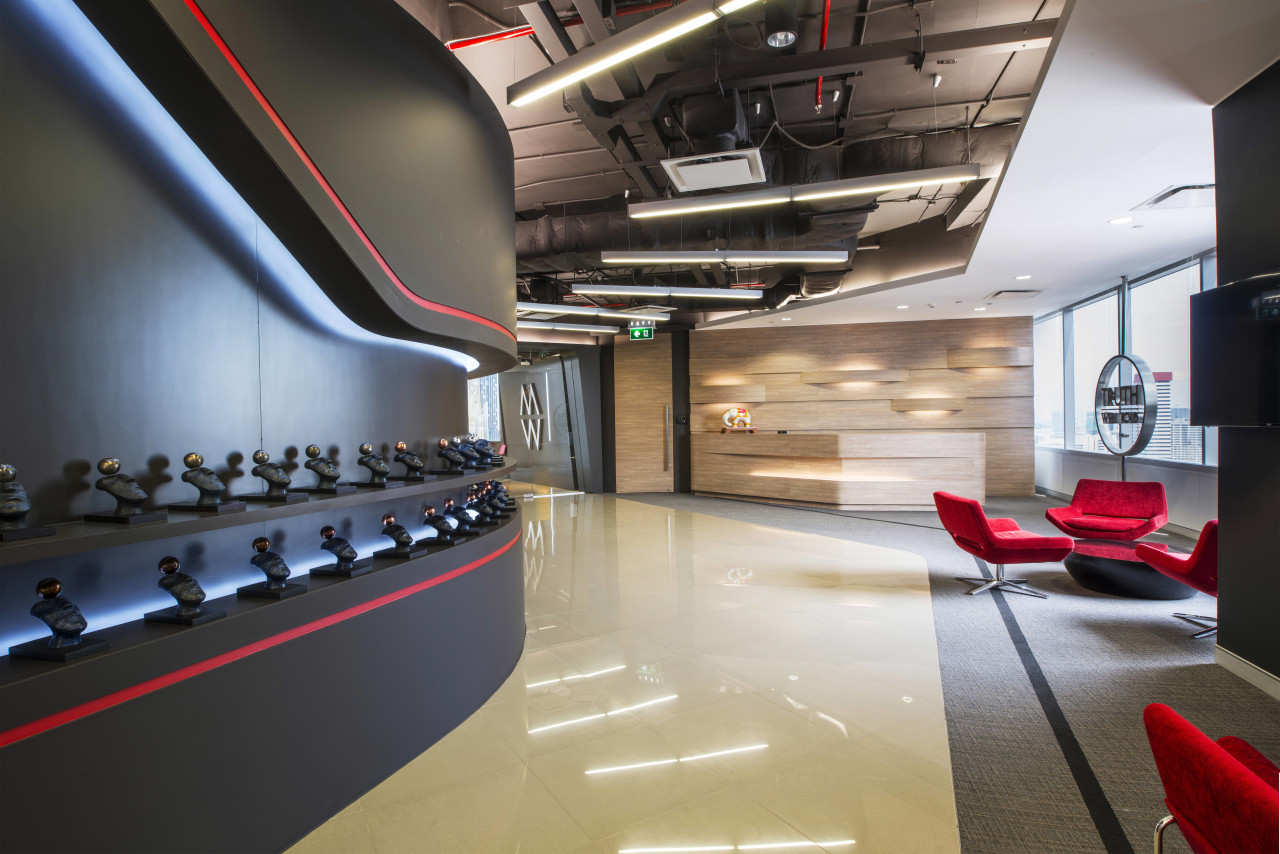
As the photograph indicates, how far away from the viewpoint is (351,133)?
8.97 feet

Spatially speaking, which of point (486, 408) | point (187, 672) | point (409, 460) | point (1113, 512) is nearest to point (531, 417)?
point (486, 408)

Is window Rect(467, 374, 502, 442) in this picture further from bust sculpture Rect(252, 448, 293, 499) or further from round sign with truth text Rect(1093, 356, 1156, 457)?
bust sculpture Rect(252, 448, 293, 499)

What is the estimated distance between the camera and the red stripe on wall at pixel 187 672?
1.57 metres

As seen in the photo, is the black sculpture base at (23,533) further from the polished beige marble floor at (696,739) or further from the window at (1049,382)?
the window at (1049,382)

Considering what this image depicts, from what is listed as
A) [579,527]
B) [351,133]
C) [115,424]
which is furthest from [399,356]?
[579,527]

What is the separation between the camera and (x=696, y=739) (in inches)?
117

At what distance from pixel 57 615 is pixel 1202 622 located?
19.7 feet

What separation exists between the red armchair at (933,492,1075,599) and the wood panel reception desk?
4.59 metres

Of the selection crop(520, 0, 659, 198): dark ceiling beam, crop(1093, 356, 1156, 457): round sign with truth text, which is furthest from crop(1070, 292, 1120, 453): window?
crop(520, 0, 659, 198): dark ceiling beam

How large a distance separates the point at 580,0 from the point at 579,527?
6.69m

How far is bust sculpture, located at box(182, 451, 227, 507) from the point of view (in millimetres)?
2031

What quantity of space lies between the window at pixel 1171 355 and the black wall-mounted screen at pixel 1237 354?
4.18 m

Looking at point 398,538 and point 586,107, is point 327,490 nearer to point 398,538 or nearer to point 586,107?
point 398,538

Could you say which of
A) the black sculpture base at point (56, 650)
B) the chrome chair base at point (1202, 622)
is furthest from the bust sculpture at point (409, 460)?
the chrome chair base at point (1202, 622)
